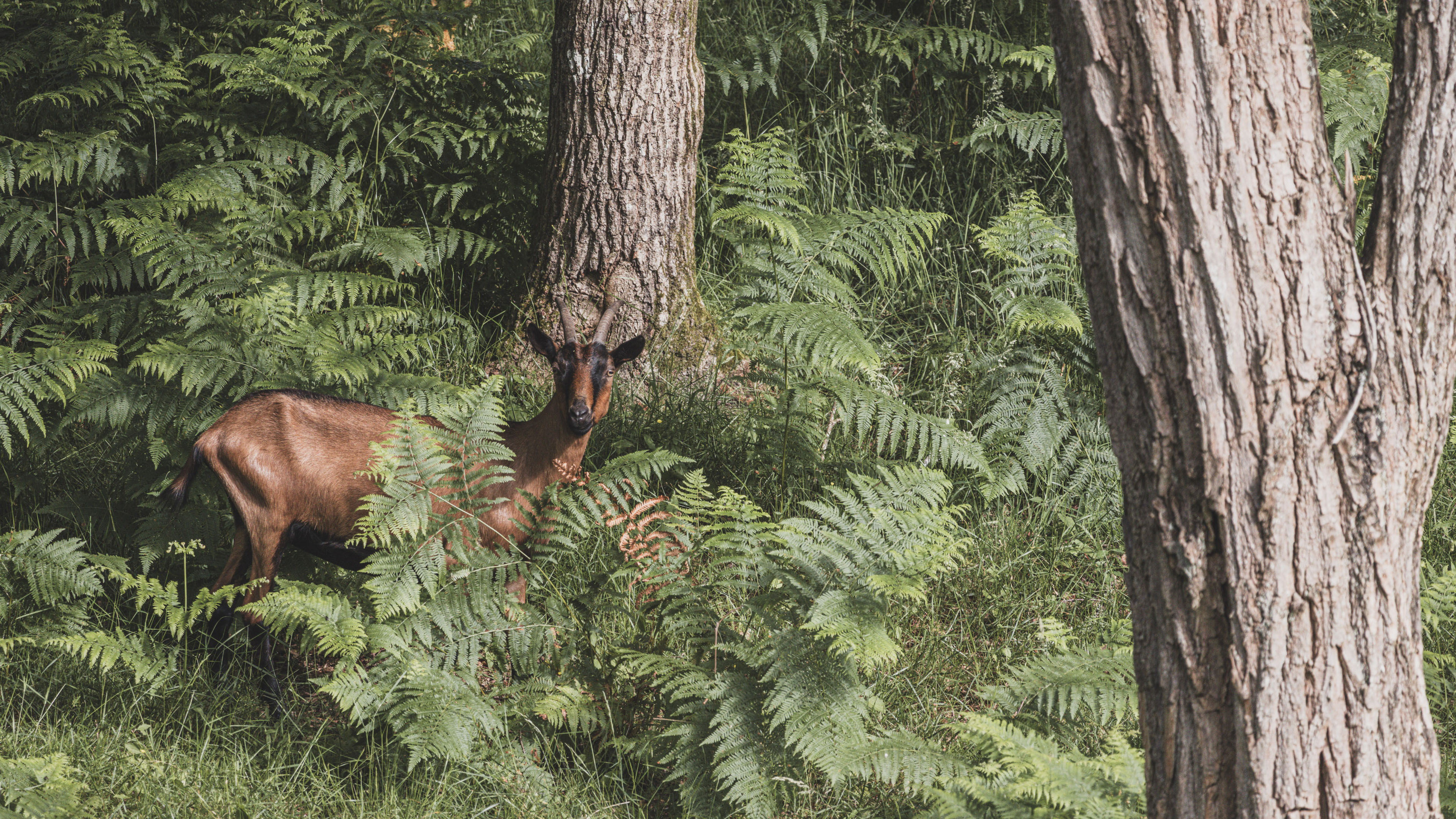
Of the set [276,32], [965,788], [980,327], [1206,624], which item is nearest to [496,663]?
[965,788]

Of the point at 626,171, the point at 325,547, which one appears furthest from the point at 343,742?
the point at 626,171

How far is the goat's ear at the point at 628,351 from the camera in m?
4.59

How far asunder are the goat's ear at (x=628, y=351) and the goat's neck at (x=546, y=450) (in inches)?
11.9

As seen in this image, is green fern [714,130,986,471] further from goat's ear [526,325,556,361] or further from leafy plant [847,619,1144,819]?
leafy plant [847,619,1144,819]

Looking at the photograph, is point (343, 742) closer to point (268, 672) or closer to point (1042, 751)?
point (268, 672)

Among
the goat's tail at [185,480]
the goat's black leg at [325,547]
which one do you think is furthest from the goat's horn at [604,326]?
the goat's tail at [185,480]

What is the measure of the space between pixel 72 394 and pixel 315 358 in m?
0.90

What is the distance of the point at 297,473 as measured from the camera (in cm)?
415

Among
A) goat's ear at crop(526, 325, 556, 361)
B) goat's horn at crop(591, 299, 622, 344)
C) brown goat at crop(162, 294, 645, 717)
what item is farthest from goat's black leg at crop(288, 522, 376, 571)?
goat's horn at crop(591, 299, 622, 344)

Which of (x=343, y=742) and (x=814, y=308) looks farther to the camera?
(x=814, y=308)

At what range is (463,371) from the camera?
17.9 feet

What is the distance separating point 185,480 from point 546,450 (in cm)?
137

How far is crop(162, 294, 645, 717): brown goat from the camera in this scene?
4.09 meters

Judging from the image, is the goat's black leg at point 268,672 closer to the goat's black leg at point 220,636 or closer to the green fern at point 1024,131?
the goat's black leg at point 220,636
